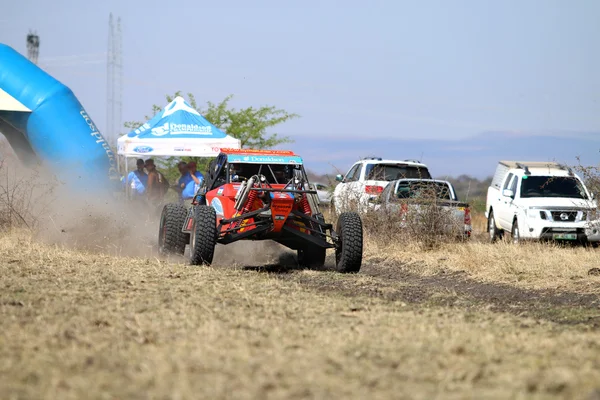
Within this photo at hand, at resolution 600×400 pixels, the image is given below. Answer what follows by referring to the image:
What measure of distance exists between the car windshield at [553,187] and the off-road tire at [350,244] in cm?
834

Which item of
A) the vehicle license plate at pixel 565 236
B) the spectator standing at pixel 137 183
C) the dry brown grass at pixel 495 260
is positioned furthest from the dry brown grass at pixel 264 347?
the spectator standing at pixel 137 183

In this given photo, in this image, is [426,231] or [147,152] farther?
[147,152]

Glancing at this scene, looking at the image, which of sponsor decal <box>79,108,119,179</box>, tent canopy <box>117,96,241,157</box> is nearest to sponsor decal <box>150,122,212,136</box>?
tent canopy <box>117,96,241,157</box>

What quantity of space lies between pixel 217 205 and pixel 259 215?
3.64 feet

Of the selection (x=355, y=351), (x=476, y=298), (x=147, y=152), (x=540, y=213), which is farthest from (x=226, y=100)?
(x=355, y=351)

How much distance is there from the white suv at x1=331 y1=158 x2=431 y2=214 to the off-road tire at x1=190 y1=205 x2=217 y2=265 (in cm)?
735

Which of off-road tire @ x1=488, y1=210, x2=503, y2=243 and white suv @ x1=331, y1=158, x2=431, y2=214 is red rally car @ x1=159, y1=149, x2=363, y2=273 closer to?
white suv @ x1=331, y1=158, x2=431, y2=214

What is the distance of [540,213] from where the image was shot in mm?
20031

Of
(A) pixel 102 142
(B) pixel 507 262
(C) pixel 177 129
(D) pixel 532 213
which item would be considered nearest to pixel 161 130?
(C) pixel 177 129

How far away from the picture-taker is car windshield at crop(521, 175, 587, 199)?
2095 centimetres

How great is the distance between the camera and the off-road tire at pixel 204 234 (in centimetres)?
1341

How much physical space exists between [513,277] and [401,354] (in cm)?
768

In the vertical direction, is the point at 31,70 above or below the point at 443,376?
above

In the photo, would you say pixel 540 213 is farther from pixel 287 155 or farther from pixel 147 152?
pixel 147 152
